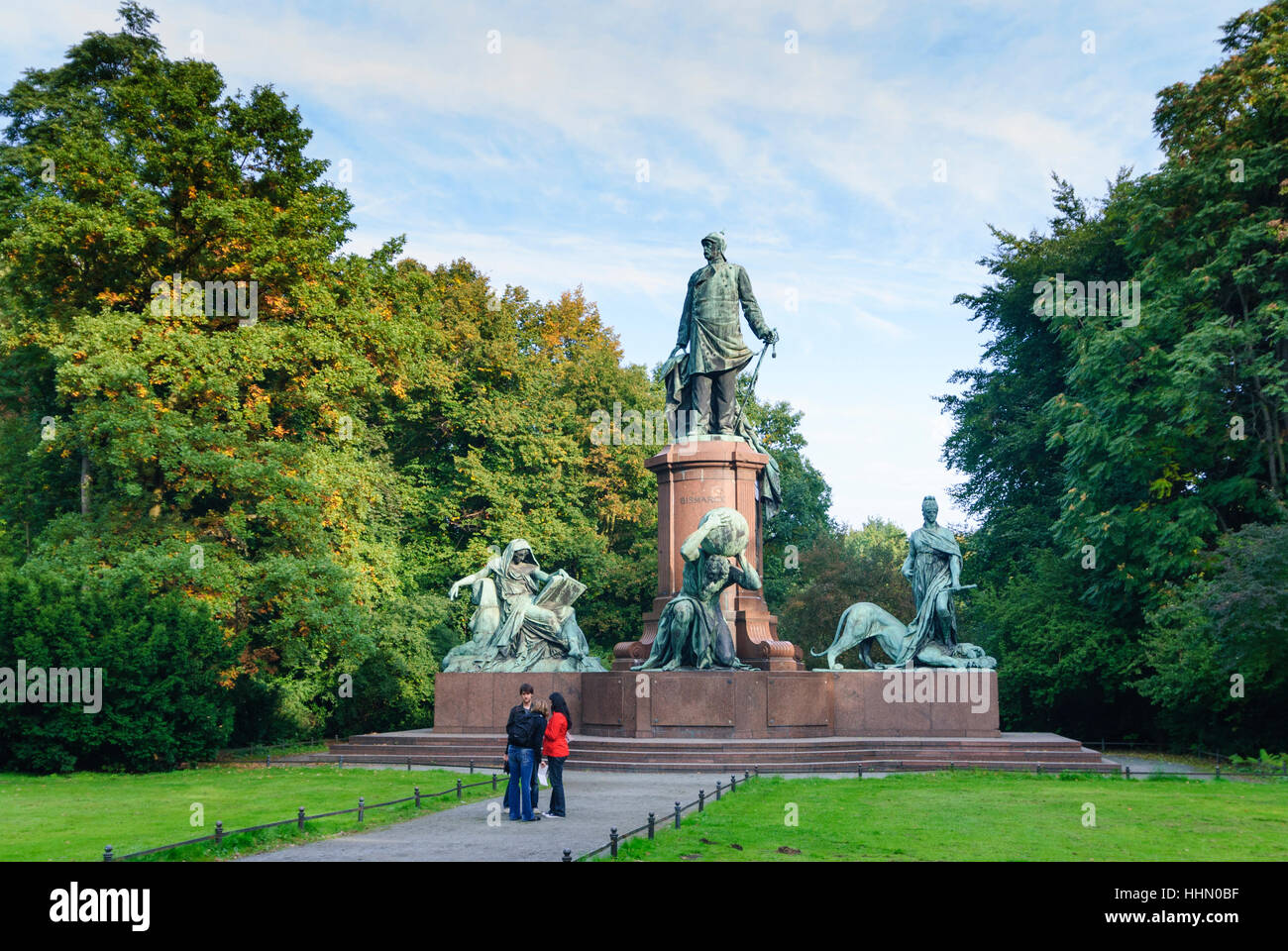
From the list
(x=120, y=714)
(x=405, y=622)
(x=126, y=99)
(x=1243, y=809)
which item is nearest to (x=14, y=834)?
(x=120, y=714)

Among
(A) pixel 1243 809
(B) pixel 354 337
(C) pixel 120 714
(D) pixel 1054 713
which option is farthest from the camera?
(D) pixel 1054 713

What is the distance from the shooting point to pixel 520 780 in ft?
40.9

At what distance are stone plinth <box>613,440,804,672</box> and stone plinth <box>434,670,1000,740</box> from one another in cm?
126

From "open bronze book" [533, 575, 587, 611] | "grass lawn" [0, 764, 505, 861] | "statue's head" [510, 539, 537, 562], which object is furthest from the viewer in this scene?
"statue's head" [510, 539, 537, 562]

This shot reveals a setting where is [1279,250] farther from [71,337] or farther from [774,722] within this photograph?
[71,337]

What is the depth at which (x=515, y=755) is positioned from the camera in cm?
1246

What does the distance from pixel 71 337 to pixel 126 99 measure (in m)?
5.83

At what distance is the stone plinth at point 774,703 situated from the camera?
19609 mm

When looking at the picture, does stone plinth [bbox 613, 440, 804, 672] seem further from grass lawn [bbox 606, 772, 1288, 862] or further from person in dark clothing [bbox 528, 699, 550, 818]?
person in dark clothing [bbox 528, 699, 550, 818]

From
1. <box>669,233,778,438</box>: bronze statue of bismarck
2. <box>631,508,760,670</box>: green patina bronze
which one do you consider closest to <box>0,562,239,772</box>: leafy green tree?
<box>631,508,760,670</box>: green patina bronze

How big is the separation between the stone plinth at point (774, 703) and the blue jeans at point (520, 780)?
7346mm

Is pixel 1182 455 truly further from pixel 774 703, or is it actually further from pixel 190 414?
pixel 190 414

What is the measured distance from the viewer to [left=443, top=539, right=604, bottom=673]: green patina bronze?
24.0 meters

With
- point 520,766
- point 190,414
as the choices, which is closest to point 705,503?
point 520,766
